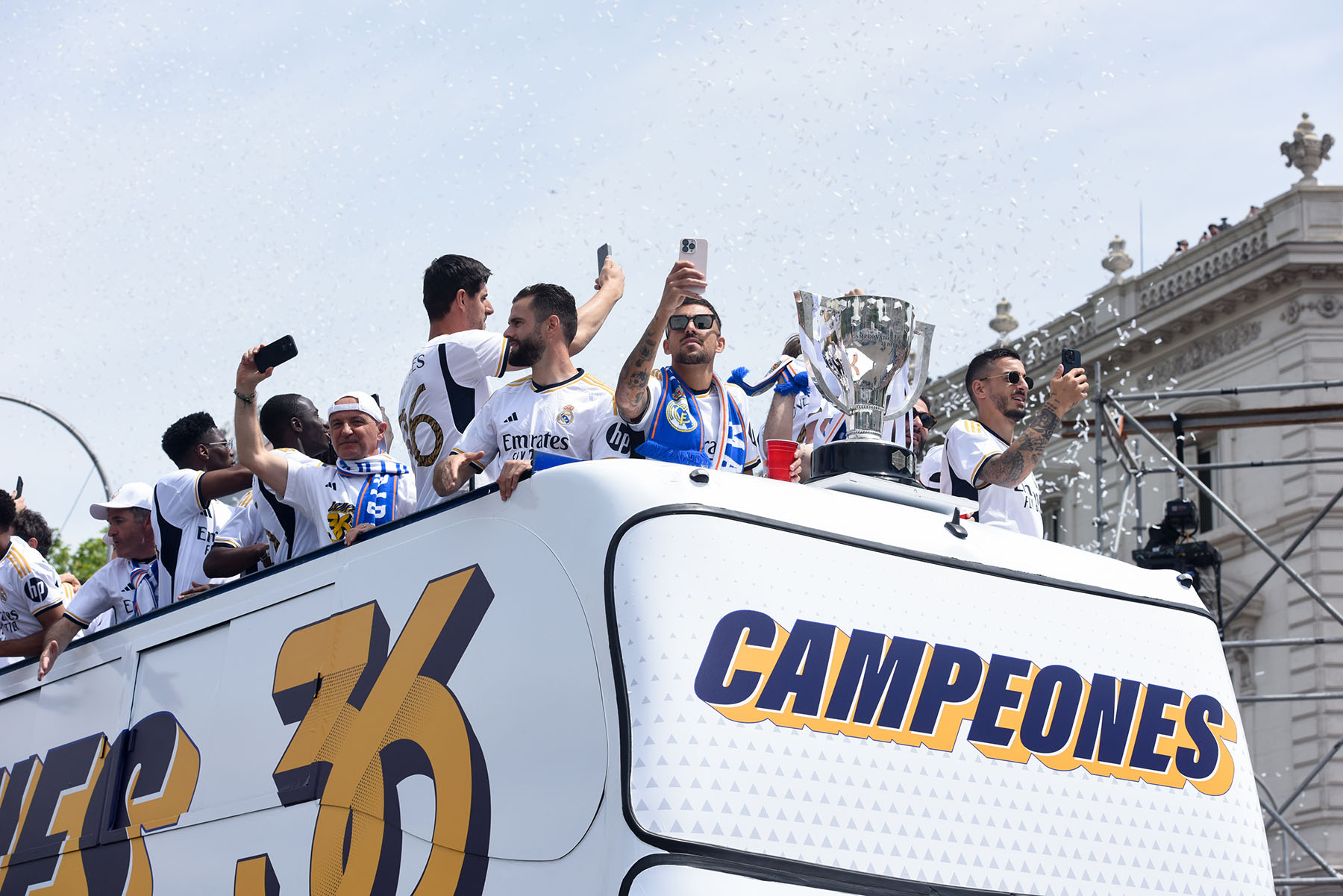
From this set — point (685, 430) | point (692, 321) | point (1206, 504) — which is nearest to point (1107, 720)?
point (685, 430)

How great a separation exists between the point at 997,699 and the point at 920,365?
1182 mm

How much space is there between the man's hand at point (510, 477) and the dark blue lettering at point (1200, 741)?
1890mm

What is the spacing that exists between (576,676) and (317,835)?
3.14 ft

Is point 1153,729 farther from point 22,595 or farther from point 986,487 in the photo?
point 22,595

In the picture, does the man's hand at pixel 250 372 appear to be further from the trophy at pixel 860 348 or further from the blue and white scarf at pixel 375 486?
the trophy at pixel 860 348

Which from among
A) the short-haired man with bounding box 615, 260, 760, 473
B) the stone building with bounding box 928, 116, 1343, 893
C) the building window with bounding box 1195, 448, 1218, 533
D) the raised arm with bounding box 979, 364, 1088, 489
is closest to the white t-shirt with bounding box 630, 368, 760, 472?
the short-haired man with bounding box 615, 260, 760, 473

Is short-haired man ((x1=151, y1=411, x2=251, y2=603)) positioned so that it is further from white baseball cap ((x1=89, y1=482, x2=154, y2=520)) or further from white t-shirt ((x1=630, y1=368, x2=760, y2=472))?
white t-shirt ((x1=630, y1=368, x2=760, y2=472))

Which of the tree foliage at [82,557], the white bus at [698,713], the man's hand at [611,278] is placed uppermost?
the tree foliage at [82,557]

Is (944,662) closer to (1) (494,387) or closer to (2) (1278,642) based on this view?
(1) (494,387)

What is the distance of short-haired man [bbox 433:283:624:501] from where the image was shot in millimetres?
5020

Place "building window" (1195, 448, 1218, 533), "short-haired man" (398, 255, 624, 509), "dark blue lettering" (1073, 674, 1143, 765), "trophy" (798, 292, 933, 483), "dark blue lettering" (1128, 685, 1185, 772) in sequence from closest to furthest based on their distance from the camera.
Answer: "dark blue lettering" (1073, 674, 1143, 765) < "dark blue lettering" (1128, 685, 1185, 772) < "trophy" (798, 292, 933, 483) < "short-haired man" (398, 255, 624, 509) < "building window" (1195, 448, 1218, 533)

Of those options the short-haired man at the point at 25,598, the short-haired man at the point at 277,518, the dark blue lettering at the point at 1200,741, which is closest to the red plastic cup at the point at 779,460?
the dark blue lettering at the point at 1200,741

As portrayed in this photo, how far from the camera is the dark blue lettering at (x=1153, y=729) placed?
4.08 m

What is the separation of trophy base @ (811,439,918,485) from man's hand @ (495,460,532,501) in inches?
32.2
